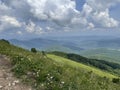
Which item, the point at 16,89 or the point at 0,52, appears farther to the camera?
the point at 0,52

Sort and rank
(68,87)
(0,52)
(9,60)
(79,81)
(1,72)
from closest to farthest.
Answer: (68,87), (79,81), (1,72), (9,60), (0,52)

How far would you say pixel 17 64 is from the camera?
1838 cm

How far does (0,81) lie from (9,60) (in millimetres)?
3845

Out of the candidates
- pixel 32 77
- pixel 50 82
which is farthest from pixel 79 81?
pixel 32 77

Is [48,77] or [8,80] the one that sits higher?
[48,77]

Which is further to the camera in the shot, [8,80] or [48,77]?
[8,80]

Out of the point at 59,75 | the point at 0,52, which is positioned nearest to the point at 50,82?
the point at 59,75

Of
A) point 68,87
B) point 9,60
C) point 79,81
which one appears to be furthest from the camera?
point 9,60

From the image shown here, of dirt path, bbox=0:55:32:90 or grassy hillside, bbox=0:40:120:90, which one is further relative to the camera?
dirt path, bbox=0:55:32:90

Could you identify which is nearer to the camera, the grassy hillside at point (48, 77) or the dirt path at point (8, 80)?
the grassy hillside at point (48, 77)

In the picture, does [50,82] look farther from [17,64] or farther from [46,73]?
[17,64]

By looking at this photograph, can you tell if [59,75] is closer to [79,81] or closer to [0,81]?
[79,81]

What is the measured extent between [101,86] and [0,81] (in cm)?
607

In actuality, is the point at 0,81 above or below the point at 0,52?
below
